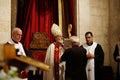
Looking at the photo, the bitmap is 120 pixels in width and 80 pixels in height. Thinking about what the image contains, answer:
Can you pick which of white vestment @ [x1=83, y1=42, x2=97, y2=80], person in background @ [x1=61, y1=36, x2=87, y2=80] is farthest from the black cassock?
white vestment @ [x1=83, y1=42, x2=97, y2=80]

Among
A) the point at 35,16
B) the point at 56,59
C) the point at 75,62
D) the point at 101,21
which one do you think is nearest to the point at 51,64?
the point at 56,59

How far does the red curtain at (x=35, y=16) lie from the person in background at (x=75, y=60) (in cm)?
203

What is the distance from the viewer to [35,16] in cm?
768

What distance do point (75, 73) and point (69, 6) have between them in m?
2.49

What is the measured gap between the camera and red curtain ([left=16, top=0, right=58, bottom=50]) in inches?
296

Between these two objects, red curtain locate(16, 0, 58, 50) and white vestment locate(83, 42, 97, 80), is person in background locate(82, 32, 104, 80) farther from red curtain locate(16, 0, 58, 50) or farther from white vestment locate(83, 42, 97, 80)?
red curtain locate(16, 0, 58, 50)

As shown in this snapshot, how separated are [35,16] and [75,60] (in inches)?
99.9

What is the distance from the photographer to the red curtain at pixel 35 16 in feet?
24.6

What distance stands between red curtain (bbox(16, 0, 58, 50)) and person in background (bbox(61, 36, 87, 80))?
2026 mm

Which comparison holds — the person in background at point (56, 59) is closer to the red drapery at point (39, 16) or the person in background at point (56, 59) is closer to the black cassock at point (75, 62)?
the black cassock at point (75, 62)

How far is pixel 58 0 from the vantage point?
7660 mm

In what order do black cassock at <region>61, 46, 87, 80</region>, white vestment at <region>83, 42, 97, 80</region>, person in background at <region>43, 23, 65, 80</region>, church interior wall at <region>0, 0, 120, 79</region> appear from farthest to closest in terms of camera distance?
church interior wall at <region>0, 0, 120, 79</region>, white vestment at <region>83, 42, 97, 80</region>, person in background at <region>43, 23, 65, 80</region>, black cassock at <region>61, 46, 87, 80</region>

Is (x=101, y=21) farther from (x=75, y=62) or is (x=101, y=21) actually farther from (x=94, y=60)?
(x=75, y=62)

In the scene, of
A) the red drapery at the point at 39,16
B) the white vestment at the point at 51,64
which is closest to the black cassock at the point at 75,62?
the white vestment at the point at 51,64
